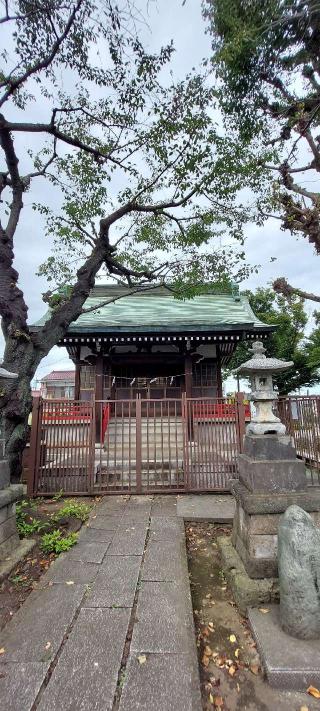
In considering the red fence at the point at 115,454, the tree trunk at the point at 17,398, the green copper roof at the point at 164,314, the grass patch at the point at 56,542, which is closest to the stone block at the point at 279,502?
the grass patch at the point at 56,542

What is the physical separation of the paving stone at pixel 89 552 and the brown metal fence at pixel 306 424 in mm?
3603

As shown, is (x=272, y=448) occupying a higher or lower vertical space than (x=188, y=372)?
lower

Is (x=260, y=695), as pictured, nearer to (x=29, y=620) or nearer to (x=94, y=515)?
(x=29, y=620)

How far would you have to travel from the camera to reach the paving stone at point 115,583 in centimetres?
305

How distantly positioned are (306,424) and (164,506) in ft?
9.98

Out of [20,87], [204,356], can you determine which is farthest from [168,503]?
[20,87]

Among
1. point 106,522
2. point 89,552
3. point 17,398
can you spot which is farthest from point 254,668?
point 17,398

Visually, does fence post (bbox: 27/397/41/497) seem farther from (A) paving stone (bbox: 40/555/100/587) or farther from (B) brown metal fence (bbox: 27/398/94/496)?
(A) paving stone (bbox: 40/555/100/587)

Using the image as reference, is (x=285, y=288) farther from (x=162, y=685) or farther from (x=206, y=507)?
(x=162, y=685)

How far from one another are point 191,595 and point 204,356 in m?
10.0

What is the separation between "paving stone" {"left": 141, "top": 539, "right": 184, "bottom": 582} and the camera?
353cm

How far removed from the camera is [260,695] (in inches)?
84.8

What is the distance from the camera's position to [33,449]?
270 inches

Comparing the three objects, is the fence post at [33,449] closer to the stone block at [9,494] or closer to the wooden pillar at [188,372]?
the stone block at [9,494]
